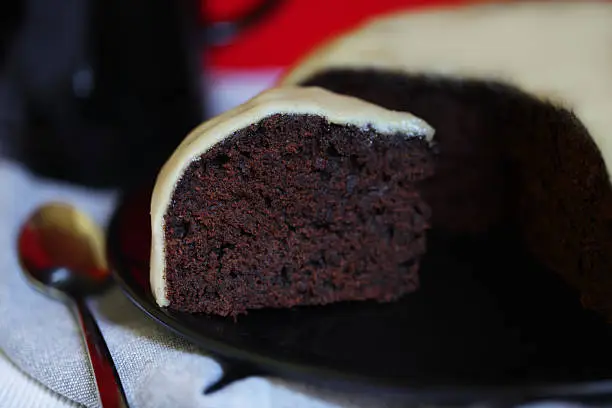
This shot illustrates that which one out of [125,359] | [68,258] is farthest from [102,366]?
[68,258]

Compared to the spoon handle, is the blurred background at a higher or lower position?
higher

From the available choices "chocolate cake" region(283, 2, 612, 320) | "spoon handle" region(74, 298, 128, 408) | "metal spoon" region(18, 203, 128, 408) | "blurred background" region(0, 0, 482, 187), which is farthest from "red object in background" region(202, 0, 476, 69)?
"spoon handle" region(74, 298, 128, 408)

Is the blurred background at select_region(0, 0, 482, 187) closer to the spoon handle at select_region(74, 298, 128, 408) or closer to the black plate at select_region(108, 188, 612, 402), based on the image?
the black plate at select_region(108, 188, 612, 402)

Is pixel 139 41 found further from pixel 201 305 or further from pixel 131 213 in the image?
pixel 201 305

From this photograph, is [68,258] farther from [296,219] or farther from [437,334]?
[437,334]

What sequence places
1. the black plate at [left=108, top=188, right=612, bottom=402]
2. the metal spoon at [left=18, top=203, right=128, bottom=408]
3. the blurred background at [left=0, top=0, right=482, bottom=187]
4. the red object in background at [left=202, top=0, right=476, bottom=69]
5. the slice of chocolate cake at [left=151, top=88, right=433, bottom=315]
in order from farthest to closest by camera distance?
the red object in background at [left=202, top=0, right=476, bottom=69]
the blurred background at [left=0, top=0, right=482, bottom=187]
the metal spoon at [left=18, top=203, right=128, bottom=408]
the slice of chocolate cake at [left=151, top=88, right=433, bottom=315]
the black plate at [left=108, top=188, right=612, bottom=402]

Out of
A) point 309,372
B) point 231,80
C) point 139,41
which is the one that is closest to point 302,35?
point 231,80

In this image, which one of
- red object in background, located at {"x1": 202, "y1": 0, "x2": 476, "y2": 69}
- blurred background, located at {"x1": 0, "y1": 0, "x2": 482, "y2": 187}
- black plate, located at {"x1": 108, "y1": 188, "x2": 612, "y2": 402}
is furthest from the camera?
red object in background, located at {"x1": 202, "y1": 0, "x2": 476, "y2": 69}
